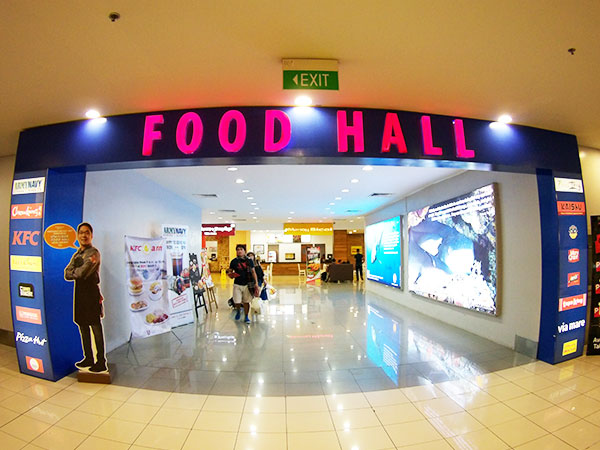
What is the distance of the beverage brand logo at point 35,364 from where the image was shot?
11.6 ft

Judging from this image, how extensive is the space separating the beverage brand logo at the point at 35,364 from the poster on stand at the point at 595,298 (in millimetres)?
7624

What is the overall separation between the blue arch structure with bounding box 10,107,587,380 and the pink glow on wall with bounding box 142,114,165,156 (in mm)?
11

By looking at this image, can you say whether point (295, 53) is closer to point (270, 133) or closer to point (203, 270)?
point (270, 133)

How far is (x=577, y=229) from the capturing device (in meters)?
4.04

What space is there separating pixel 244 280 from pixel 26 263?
3.72 m

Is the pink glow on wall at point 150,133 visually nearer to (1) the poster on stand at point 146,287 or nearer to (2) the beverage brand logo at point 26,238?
(2) the beverage brand logo at point 26,238

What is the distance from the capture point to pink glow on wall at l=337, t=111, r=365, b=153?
117 inches

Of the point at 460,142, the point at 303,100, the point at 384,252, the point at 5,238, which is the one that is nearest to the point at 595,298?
the point at 460,142

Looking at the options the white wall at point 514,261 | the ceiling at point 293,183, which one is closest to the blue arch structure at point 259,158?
the white wall at point 514,261

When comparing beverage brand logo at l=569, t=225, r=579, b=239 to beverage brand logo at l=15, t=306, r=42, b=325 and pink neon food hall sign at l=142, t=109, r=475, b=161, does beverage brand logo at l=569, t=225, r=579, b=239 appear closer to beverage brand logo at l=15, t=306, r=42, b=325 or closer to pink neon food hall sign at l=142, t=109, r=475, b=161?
pink neon food hall sign at l=142, t=109, r=475, b=161

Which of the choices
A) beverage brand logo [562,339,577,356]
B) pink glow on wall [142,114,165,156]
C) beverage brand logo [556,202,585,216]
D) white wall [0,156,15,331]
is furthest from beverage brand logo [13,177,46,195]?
beverage brand logo [562,339,577,356]

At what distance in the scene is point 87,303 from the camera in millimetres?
3467

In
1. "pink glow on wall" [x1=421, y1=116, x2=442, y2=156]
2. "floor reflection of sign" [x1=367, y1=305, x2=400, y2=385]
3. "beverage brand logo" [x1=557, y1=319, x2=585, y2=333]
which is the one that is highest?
"pink glow on wall" [x1=421, y1=116, x2=442, y2=156]

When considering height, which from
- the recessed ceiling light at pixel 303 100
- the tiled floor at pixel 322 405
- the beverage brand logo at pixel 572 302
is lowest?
the tiled floor at pixel 322 405
